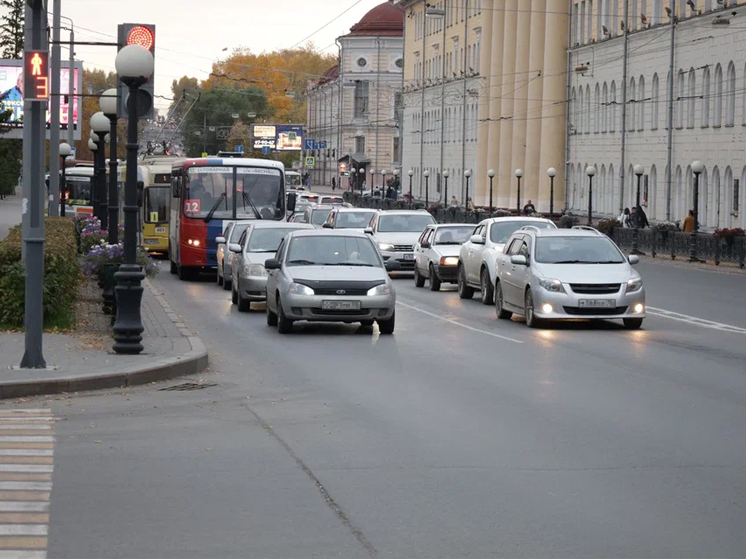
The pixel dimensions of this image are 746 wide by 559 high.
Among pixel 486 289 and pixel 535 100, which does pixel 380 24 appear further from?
pixel 486 289

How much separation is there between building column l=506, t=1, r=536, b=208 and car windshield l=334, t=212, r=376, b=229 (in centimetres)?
3907

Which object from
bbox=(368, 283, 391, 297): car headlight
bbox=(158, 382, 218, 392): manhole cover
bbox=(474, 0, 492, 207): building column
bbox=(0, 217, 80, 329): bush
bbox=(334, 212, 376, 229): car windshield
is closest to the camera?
bbox=(158, 382, 218, 392): manhole cover

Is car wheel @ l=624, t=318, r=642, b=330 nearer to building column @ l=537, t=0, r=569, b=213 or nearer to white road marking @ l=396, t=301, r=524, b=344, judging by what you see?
white road marking @ l=396, t=301, r=524, b=344

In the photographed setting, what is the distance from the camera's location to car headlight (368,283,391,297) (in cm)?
2011

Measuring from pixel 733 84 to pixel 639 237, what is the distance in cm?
794

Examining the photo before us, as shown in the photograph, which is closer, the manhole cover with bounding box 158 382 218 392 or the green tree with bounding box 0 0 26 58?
the manhole cover with bounding box 158 382 218 392

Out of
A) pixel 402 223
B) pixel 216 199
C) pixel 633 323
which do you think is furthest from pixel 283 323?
pixel 402 223

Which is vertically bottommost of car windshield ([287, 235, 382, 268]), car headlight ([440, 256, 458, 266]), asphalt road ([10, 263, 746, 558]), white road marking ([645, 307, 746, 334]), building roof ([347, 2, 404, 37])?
white road marking ([645, 307, 746, 334])

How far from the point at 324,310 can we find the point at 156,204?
93.3 feet

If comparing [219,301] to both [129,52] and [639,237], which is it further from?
[639,237]

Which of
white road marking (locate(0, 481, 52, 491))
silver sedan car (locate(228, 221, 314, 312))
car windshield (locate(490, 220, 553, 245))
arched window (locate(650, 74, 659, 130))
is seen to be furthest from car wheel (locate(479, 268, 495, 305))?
arched window (locate(650, 74, 659, 130))

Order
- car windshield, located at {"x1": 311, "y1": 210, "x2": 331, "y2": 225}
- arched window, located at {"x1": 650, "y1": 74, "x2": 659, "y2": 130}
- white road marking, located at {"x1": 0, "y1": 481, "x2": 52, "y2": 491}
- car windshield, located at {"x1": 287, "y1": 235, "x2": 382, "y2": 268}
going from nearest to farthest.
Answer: white road marking, located at {"x1": 0, "y1": 481, "x2": 52, "y2": 491} < car windshield, located at {"x1": 287, "y1": 235, "x2": 382, "y2": 268} < car windshield, located at {"x1": 311, "y1": 210, "x2": 331, "y2": 225} < arched window, located at {"x1": 650, "y1": 74, "x2": 659, "y2": 130}

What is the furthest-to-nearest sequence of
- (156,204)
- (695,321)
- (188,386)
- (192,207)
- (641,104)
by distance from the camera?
1. (641,104)
2. (156,204)
3. (192,207)
4. (695,321)
5. (188,386)

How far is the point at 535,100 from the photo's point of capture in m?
77.3
